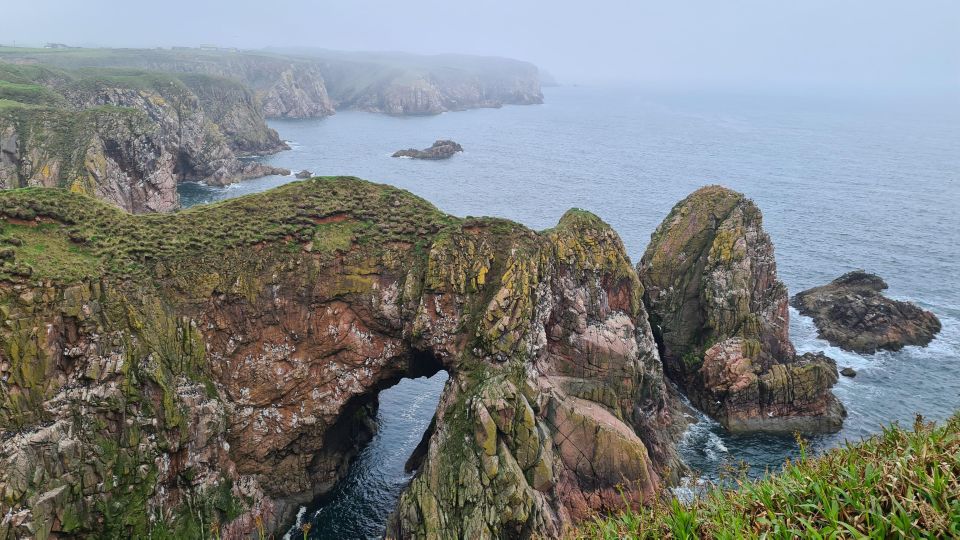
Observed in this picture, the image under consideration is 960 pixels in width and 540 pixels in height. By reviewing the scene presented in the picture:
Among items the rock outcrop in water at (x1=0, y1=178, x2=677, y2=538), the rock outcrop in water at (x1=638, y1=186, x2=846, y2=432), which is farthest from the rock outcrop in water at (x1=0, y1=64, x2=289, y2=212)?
the rock outcrop in water at (x1=638, y1=186, x2=846, y2=432)

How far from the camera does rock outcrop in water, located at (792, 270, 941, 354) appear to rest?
68.2 metres

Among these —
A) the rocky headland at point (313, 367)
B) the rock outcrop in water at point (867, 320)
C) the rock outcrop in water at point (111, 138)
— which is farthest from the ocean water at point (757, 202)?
the rock outcrop in water at point (111, 138)

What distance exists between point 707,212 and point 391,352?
3571 cm

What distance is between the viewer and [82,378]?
119 ft

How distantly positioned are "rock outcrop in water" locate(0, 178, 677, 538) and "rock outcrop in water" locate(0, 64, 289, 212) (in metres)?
54.8

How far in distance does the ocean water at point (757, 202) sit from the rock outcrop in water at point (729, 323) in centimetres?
251

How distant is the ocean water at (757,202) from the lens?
52.3m

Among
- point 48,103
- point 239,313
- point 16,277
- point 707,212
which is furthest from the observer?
point 48,103

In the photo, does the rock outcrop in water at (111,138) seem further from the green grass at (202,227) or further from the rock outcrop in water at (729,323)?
the rock outcrop in water at (729,323)

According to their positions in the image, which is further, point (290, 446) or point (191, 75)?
point (191, 75)

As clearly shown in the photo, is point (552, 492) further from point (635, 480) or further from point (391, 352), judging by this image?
point (391, 352)

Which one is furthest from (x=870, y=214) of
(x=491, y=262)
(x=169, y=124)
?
(x=169, y=124)

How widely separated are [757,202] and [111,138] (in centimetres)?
11045

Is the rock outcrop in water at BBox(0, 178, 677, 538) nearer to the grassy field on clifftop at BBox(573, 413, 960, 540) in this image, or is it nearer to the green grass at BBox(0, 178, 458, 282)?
the green grass at BBox(0, 178, 458, 282)
